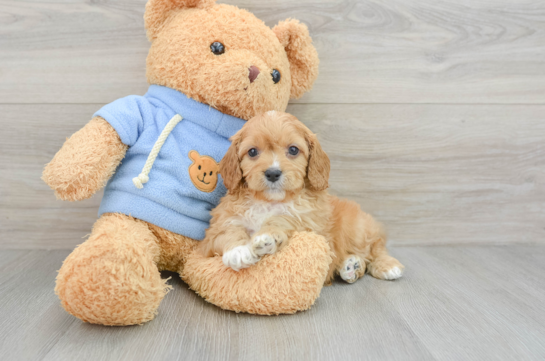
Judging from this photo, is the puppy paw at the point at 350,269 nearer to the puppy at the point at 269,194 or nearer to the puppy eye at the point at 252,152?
the puppy at the point at 269,194

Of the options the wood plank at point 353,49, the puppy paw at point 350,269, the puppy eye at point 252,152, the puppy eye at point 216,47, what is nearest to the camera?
the puppy eye at point 252,152

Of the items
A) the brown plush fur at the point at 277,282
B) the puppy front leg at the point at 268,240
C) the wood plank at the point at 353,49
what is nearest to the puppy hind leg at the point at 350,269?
the brown plush fur at the point at 277,282

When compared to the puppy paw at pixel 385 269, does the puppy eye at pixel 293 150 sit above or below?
above

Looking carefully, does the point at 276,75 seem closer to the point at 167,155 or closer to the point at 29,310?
the point at 167,155

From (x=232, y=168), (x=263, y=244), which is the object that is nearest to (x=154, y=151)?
(x=232, y=168)

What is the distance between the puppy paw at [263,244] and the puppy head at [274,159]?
15 cm

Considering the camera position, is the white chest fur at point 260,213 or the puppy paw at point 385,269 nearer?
the white chest fur at point 260,213

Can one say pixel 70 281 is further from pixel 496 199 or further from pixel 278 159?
pixel 496 199

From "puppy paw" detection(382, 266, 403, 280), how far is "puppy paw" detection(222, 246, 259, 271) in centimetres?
64

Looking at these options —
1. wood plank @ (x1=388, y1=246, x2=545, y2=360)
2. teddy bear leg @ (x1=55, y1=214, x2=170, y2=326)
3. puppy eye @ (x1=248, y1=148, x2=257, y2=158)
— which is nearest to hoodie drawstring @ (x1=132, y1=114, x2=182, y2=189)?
teddy bear leg @ (x1=55, y1=214, x2=170, y2=326)

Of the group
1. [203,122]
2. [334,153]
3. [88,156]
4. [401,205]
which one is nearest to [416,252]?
[401,205]

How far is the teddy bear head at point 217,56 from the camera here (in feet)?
4.55

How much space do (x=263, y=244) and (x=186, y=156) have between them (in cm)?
46

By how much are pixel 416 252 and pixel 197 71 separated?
4.34 ft
